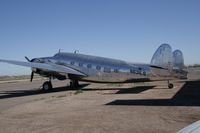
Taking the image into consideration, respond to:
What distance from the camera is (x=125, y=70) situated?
2555 centimetres

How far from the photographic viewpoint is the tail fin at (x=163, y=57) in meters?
24.5

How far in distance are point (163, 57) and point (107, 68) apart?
15.1 ft

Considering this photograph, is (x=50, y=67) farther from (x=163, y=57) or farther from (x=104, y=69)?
(x=163, y=57)

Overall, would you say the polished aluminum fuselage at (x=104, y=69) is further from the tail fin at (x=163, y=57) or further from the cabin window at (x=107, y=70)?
the tail fin at (x=163, y=57)

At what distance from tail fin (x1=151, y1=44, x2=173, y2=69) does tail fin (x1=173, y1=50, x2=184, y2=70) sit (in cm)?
39

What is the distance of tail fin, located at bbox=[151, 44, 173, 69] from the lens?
80.5 feet

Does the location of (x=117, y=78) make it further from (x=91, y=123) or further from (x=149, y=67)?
(x=91, y=123)

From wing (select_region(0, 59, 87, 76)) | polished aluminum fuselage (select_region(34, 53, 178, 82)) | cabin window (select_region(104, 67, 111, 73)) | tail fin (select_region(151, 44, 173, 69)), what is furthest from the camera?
wing (select_region(0, 59, 87, 76))

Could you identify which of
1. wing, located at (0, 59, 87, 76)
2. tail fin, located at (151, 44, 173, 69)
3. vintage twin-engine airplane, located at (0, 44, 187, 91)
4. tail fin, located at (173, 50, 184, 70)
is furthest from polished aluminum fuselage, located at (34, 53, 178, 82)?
tail fin, located at (173, 50, 184, 70)

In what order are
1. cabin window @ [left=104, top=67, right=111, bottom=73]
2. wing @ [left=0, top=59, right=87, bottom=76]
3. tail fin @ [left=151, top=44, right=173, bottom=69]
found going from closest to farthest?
tail fin @ [left=151, top=44, right=173, bottom=69]
cabin window @ [left=104, top=67, right=111, bottom=73]
wing @ [left=0, top=59, right=87, bottom=76]

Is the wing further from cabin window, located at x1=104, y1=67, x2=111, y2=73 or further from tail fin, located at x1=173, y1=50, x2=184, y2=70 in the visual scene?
tail fin, located at x1=173, y1=50, x2=184, y2=70

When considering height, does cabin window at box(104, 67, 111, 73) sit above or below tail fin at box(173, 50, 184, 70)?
below

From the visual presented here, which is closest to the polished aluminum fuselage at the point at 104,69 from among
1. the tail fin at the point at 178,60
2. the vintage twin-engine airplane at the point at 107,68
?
the vintage twin-engine airplane at the point at 107,68

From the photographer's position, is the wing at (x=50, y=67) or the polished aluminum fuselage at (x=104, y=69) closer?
the polished aluminum fuselage at (x=104, y=69)
